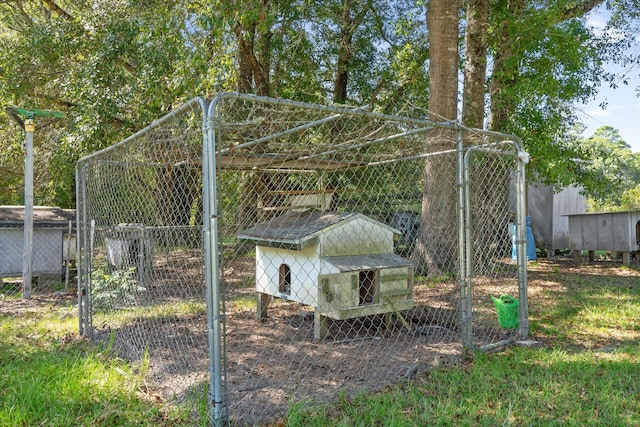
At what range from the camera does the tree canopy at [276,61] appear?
25.7ft

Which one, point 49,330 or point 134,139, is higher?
point 134,139

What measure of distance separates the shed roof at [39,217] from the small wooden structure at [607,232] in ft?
31.8

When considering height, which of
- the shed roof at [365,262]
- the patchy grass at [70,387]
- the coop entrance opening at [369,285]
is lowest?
the patchy grass at [70,387]

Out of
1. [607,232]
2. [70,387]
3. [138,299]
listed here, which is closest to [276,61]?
[138,299]

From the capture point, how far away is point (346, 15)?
465 inches

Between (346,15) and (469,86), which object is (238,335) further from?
(346,15)

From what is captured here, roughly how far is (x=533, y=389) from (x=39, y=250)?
7.41m

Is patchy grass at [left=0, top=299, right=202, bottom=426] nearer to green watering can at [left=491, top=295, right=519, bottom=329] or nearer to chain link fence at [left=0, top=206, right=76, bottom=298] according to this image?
chain link fence at [left=0, top=206, right=76, bottom=298]

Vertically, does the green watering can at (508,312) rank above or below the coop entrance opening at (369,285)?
below

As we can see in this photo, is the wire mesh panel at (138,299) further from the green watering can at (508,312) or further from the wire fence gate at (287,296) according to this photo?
the green watering can at (508,312)

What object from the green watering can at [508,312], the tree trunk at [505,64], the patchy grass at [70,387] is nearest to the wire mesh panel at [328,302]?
the green watering can at [508,312]

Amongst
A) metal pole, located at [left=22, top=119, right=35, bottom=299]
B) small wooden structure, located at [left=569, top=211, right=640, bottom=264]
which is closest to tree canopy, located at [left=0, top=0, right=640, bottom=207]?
small wooden structure, located at [left=569, top=211, right=640, bottom=264]

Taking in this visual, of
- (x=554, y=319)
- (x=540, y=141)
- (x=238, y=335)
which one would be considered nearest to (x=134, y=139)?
(x=238, y=335)

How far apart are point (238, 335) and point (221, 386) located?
2338mm
